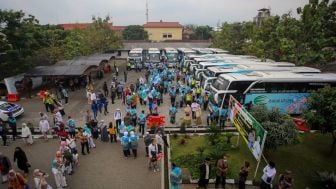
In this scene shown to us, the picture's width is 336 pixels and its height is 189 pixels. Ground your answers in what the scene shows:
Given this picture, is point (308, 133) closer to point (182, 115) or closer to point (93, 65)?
point (182, 115)

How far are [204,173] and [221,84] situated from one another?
9453 millimetres

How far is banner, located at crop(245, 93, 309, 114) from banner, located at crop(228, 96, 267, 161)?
4404 mm

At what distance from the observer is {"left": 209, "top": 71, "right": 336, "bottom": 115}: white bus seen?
61.3ft

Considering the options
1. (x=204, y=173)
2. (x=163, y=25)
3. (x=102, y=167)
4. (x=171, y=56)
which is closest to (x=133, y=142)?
(x=102, y=167)

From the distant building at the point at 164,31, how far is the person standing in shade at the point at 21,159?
7827 cm

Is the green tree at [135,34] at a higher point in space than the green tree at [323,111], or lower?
higher

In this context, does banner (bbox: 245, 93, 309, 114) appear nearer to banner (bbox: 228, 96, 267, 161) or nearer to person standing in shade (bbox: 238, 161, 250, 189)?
banner (bbox: 228, 96, 267, 161)

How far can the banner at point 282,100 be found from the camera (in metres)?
18.9

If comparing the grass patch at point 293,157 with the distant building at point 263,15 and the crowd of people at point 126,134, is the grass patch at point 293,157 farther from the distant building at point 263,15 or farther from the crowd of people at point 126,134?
the distant building at point 263,15

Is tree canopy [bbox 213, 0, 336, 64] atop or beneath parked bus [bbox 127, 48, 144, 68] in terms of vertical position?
atop

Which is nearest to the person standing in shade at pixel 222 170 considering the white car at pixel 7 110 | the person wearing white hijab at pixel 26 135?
the person wearing white hijab at pixel 26 135

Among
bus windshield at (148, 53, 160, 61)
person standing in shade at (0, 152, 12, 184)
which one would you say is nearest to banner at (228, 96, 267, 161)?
person standing in shade at (0, 152, 12, 184)

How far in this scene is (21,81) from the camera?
2700cm

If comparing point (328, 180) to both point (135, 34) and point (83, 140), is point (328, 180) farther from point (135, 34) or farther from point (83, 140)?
point (135, 34)
